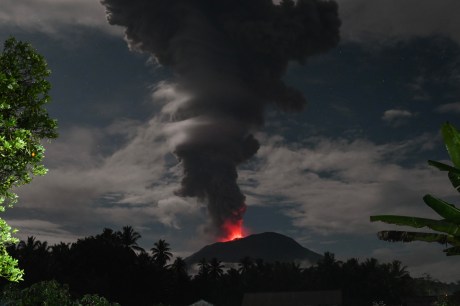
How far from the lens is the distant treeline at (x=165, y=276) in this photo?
75.3 meters

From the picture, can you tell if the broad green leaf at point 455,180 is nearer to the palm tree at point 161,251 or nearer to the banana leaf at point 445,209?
the banana leaf at point 445,209

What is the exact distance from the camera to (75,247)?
279 feet

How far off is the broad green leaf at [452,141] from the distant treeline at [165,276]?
182 ft

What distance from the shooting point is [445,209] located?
5547 millimetres

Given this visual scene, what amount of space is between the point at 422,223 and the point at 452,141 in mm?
1058

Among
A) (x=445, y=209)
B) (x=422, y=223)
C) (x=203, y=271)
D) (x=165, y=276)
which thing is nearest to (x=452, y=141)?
(x=445, y=209)

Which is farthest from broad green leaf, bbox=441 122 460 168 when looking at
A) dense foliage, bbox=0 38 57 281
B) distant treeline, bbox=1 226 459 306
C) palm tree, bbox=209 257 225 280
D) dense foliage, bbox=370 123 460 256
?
palm tree, bbox=209 257 225 280

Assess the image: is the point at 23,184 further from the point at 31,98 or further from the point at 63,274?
the point at 63,274

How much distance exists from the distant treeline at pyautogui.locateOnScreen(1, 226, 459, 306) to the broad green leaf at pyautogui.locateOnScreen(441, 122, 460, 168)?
55.6 meters

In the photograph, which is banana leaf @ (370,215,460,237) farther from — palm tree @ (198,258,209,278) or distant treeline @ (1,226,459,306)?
palm tree @ (198,258,209,278)

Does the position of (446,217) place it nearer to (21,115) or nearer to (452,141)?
(452,141)

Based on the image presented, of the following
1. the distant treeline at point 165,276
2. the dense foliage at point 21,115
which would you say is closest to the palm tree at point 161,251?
the distant treeline at point 165,276

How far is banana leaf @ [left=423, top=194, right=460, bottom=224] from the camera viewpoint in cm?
553

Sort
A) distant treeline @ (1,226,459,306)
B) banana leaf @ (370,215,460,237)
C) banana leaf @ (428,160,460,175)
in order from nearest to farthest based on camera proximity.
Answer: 1. banana leaf @ (428,160,460,175)
2. banana leaf @ (370,215,460,237)
3. distant treeline @ (1,226,459,306)
